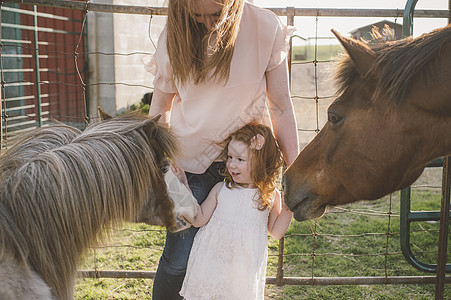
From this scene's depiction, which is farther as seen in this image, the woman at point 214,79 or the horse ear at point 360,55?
the woman at point 214,79

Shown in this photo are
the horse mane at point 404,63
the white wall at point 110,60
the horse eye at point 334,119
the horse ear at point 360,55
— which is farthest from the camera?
the white wall at point 110,60

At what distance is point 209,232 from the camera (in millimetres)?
2084

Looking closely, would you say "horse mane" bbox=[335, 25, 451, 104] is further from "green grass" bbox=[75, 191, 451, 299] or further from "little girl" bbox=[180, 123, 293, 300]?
"green grass" bbox=[75, 191, 451, 299]

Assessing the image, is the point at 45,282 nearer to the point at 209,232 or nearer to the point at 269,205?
the point at 209,232

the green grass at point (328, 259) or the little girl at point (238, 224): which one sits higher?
the little girl at point (238, 224)

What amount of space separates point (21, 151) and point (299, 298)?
220 cm

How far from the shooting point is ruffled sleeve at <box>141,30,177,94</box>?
1.98m

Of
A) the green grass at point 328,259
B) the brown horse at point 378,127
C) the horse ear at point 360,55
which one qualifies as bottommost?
the green grass at point 328,259

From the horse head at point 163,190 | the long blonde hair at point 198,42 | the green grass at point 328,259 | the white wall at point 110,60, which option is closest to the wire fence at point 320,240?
the green grass at point 328,259

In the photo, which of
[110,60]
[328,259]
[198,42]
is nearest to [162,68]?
[198,42]

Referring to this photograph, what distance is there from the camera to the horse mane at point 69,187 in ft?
4.53

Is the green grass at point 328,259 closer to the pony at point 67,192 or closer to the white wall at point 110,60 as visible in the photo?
the pony at point 67,192

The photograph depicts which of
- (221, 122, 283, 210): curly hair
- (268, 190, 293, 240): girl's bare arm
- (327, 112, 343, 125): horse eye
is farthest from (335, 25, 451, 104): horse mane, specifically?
(268, 190, 293, 240): girl's bare arm

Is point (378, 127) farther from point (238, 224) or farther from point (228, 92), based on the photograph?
point (238, 224)
